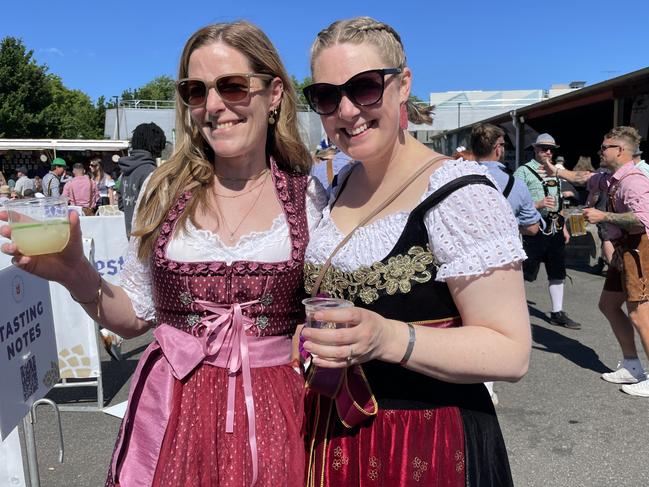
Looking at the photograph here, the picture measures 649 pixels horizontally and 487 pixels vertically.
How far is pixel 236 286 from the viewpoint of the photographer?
1531 millimetres

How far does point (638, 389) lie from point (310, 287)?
12.0 ft

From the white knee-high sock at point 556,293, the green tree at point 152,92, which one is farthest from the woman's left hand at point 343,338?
the green tree at point 152,92

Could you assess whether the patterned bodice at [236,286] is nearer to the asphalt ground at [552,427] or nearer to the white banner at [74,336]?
the asphalt ground at [552,427]

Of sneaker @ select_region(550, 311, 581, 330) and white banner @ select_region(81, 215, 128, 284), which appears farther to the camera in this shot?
sneaker @ select_region(550, 311, 581, 330)

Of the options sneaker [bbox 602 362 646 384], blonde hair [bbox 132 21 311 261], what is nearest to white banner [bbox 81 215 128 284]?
blonde hair [bbox 132 21 311 261]

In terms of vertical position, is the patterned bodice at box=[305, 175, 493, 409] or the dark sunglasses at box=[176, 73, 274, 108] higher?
the dark sunglasses at box=[176, 73, 274, 108]

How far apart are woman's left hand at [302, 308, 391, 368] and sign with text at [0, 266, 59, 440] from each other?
1.63 metres

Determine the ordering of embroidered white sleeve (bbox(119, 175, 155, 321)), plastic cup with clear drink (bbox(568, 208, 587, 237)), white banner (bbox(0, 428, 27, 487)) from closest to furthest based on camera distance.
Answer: embroidered white sleeve (bbox(119, 175, 155, 321)) < white banner (bbox(0, 428, 27, 487)) < plastic cup with clear drink (bbox(568, 208, 587, 237))

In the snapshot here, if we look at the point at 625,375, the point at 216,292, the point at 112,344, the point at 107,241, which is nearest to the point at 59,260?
the point at 216,292

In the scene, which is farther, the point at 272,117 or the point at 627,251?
the point at 627,251

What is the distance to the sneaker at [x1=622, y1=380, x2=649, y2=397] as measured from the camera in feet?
13.6

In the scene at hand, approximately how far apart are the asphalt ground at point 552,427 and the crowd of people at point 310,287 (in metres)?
2.06

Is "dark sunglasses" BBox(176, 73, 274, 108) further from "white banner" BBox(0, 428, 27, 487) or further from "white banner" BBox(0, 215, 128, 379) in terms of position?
"white banner" BBox(0, 215, 128, 379)

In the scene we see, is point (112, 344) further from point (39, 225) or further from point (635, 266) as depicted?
point (635, 266)
